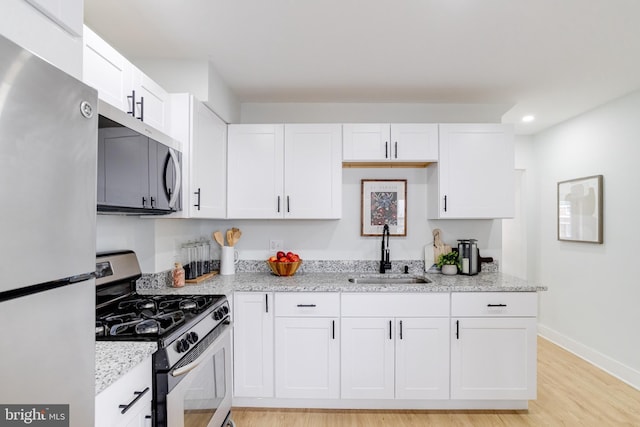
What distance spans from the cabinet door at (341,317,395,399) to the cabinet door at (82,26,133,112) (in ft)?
6.51

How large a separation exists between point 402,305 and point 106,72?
2281mm

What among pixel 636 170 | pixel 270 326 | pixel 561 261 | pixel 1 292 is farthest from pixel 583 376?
pixel 1 292

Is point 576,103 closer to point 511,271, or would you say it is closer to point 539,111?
point 539,111

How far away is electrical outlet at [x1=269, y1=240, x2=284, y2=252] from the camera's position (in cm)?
321

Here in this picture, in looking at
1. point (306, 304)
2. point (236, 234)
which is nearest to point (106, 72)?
point (236, 234)

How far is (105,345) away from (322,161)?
1994 mm

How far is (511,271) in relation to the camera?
Result: 4.36 meters

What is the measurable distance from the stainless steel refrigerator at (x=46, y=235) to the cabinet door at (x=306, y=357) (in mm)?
1798

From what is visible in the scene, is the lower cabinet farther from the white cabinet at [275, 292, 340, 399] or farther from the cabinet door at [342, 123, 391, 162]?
the cabinet door at [342, 123, 391, 162]

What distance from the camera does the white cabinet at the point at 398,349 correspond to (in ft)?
8.18

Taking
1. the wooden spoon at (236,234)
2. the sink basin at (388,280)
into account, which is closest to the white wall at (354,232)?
the wooden spoon at (236,234)

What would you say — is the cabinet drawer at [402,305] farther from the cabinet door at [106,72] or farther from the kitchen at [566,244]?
the cabinet door at [106,72]

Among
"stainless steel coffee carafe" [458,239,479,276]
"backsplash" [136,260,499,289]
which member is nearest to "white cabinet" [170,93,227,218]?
"backsplash" [136,260,499,289]

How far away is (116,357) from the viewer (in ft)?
4.01
